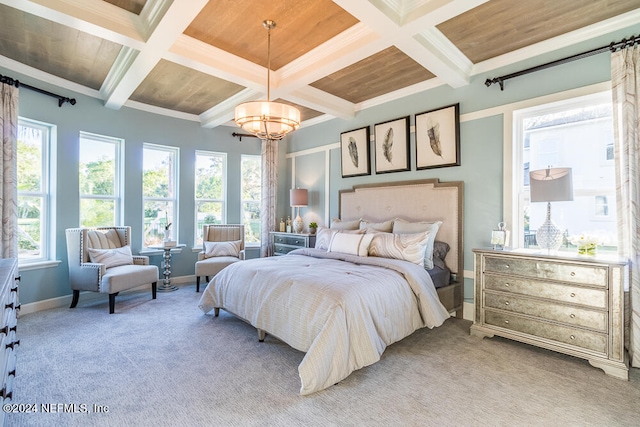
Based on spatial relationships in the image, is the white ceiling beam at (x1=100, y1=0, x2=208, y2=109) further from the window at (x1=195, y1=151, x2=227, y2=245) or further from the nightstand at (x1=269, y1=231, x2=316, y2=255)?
the nightstand at (x1=269, y1=231, x2=316, y2=255)

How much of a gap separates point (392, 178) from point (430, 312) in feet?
7.04

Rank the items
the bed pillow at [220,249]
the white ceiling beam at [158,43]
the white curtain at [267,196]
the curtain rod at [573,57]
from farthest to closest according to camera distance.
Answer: the white curtain at [267,196]
the bed pillow at [220,249]
the curtain rod at [573,57]
the white ceiling beam at [158,43]

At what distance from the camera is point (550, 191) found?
8.53 feet

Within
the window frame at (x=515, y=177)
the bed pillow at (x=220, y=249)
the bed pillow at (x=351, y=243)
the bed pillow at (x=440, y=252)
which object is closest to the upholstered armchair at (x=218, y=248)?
the bed pillow at (x=220, y=249)

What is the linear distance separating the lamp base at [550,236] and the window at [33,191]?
5615mm

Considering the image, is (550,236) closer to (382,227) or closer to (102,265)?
(382,227)

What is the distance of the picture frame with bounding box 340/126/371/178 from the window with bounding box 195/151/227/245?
2295 mm

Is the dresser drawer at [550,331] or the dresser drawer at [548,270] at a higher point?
the dresser drawer at [548,270]

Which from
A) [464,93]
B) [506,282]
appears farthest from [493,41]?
[506,282]

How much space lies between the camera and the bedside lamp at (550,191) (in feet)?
8.37

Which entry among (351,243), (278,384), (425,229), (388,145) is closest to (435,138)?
(388,145)

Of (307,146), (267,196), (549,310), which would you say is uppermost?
(307,146)

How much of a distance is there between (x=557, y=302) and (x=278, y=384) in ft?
7.68

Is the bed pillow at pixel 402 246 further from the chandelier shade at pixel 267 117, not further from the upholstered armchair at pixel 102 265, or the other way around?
the upholstered armchair at pixel 102 265
